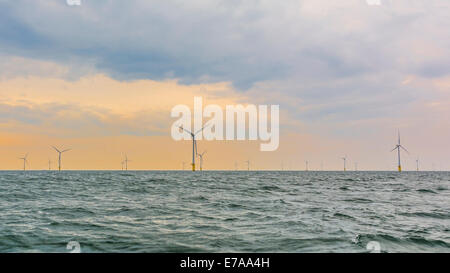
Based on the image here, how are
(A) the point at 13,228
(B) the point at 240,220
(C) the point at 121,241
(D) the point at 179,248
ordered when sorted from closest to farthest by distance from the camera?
(D) the point at 179,248 → (C) the point at 121,241 → (A) the point at 13,228 → (B) the point at 240,220

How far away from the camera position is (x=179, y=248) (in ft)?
43.8

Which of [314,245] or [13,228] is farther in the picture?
[13,228]

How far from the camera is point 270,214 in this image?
888 inches

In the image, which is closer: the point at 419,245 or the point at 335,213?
the point at 419,245

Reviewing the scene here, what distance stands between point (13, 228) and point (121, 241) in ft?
21.1

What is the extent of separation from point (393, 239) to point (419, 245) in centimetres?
108

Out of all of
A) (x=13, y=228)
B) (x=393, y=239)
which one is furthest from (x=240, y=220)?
(x=13, y=228)
